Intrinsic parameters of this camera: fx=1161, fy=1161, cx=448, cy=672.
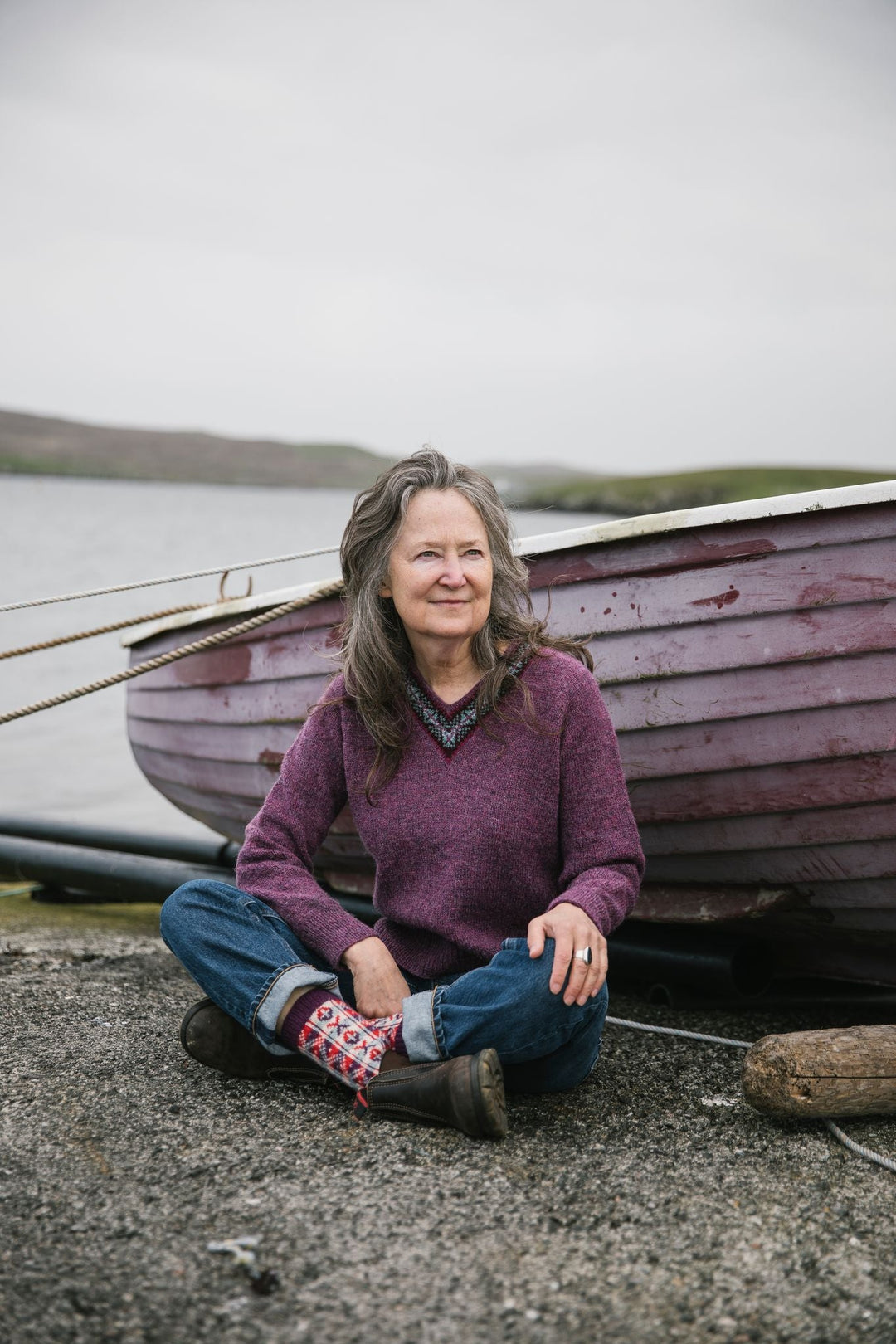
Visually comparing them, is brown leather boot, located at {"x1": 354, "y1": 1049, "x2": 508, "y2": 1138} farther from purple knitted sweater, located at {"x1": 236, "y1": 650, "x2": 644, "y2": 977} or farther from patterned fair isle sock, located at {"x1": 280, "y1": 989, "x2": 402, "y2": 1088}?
purple knitted sweater, located at {"x1": 236, "y1": 650, "x2": 644, "y2": 977}

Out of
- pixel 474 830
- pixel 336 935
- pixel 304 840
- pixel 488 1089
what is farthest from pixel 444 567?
pixel 488 1089

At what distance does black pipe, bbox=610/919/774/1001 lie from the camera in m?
3.12

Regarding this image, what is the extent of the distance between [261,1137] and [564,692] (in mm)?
1042

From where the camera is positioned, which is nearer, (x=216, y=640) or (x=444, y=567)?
(x=444, y=567)

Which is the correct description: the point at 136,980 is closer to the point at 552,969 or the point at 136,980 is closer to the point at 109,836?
the point at 552,969

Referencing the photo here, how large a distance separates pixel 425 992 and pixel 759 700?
3.56 feet

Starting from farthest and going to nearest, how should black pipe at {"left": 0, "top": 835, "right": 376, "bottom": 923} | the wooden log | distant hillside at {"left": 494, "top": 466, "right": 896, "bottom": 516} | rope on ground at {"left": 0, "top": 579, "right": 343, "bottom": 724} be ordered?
distant hillside at {"left": 494, "top": 466, "right": 896, "bottom": 516} < black pipe at {"left": 0, "top": 835, "right": 376, "bottom": 923} < rope on ground at {"left": 0, "top": 579, "right": 343, "bottom": 724} < the wooden log

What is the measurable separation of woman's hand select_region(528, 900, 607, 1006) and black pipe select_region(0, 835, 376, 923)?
88.9 inches

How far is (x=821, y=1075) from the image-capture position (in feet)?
7.20

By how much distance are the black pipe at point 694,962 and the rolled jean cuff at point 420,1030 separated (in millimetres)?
1165

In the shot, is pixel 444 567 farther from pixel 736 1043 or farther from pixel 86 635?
pixel 86 635

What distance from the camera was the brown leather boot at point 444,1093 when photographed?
82.0 inches

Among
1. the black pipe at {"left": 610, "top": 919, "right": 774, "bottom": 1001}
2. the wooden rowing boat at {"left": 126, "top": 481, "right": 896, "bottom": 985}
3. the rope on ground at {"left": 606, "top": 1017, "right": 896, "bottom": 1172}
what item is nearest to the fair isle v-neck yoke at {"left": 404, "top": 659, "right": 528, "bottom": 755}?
the wooden rowing boat at {"left": 126, "top": 481, "right": 896, "bottom": 985}

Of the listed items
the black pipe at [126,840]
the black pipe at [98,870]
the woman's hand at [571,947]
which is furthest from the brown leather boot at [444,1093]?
the black pipe at [126,840]
